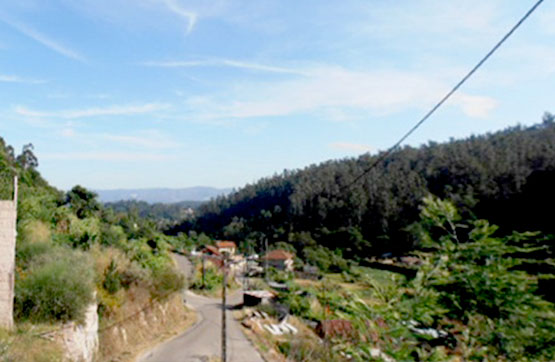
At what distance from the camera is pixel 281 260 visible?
4516cm

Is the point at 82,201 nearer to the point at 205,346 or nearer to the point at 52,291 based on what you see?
the point at 205,346

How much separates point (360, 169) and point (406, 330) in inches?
2416

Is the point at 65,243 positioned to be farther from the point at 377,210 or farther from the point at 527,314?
the point at 377,210

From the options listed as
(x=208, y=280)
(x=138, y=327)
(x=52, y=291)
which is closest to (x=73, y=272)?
(x=52, y=291)

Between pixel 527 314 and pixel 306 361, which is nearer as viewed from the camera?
pixel 527 314

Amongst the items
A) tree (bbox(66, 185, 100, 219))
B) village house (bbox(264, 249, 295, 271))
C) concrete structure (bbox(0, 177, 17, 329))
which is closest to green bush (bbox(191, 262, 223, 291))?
tree (bbox(66, 185, 100, 219))

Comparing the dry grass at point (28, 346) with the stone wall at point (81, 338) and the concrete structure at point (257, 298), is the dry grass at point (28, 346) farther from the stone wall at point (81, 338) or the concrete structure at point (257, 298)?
the concrete structure at point (257, 298)

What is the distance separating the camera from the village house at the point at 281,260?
44.7 meters

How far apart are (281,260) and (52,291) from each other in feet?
Result: 122

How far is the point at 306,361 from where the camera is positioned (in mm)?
13023

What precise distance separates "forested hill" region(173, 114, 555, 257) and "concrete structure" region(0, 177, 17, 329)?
2803 centimetres

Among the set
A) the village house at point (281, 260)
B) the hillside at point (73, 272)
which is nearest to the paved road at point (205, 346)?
the hillside at point (73, 272)

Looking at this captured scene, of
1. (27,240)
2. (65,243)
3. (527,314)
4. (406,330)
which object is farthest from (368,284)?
(65,243)

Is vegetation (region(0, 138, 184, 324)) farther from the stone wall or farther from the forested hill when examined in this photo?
the forested hill
